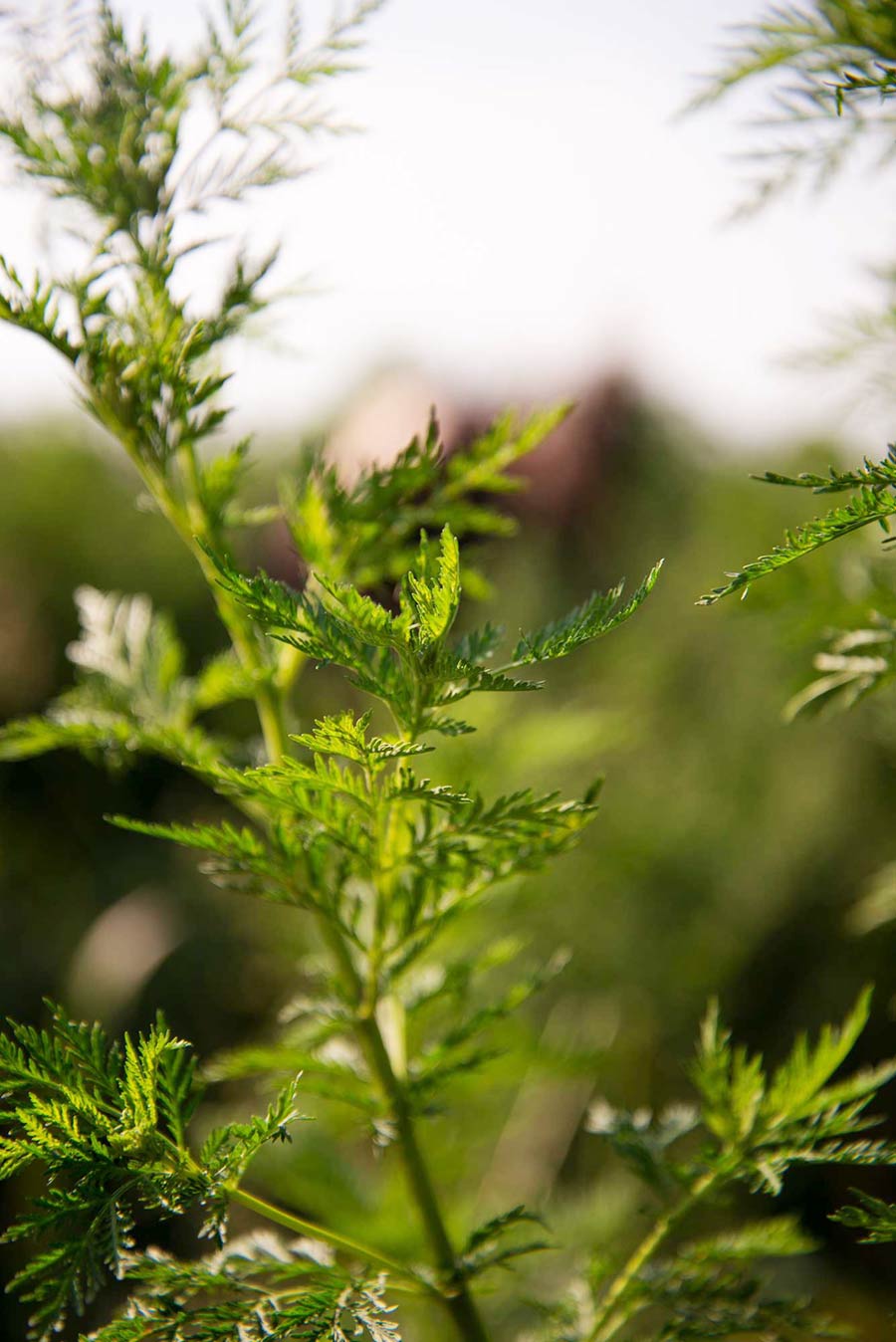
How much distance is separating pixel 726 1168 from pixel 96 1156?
258 millimetres

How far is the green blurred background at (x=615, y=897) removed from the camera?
0.78 m

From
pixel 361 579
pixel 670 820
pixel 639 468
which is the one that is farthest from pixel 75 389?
pixel 639 468

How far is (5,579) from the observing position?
2.04 m

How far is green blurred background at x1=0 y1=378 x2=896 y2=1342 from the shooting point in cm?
78

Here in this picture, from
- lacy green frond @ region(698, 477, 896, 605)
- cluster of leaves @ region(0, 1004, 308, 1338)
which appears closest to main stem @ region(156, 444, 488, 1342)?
cluster of leaves @ region(0, 1004, 308, 1338)

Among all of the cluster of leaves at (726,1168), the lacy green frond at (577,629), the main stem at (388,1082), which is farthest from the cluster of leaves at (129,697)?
the cluster of leaves at (726,1168)

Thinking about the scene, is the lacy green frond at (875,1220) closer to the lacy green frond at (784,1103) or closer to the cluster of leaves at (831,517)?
the lacy green frond at (784,1103)

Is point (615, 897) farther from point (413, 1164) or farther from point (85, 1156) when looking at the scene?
point (85, 1156)

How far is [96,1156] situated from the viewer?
13.2 inches

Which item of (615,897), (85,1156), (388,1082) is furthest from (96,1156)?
(615,897)

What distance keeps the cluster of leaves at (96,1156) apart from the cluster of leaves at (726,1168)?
0.19m

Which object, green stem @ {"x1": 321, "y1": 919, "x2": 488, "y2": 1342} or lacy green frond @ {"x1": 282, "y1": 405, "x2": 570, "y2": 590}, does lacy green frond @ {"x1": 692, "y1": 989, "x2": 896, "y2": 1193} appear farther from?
lacy green frond @ {"x1": 282, "y1": 405, "x2": 570, "y2": 590}

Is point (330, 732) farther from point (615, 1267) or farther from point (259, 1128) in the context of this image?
point (615, 1267)

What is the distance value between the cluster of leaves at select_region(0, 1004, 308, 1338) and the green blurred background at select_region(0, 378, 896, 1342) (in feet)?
0.92
